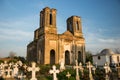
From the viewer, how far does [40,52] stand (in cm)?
3591

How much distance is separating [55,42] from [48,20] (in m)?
5.05

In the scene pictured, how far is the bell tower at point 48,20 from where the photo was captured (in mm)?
36269

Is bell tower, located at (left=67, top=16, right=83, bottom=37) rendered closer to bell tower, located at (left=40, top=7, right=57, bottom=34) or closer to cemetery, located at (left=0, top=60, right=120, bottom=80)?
bell tower, located at (left=40, top=7, right=57, bottom=34)

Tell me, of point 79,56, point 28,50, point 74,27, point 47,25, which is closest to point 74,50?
point 79,56

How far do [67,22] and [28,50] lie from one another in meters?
12.9

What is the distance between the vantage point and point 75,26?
4094cm

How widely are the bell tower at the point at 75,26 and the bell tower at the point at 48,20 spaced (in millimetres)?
5435

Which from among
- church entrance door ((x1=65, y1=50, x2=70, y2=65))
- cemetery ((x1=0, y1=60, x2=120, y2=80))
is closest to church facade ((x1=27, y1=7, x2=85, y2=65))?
church entrance door ((x1=65, y1=50, x2=70, y2=65))

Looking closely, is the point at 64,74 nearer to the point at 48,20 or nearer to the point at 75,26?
the point at 48,20

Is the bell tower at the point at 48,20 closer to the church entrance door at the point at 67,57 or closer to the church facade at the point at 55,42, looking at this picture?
the church facade at the point at 55,42

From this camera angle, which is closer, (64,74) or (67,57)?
(64,74)

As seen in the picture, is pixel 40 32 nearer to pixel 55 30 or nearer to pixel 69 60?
pixel 55 30

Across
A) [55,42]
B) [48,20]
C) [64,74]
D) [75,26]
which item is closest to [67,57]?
[55,42]

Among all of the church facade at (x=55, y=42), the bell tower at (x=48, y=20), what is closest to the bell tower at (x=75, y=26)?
the church facade at (x=55, y=42)
